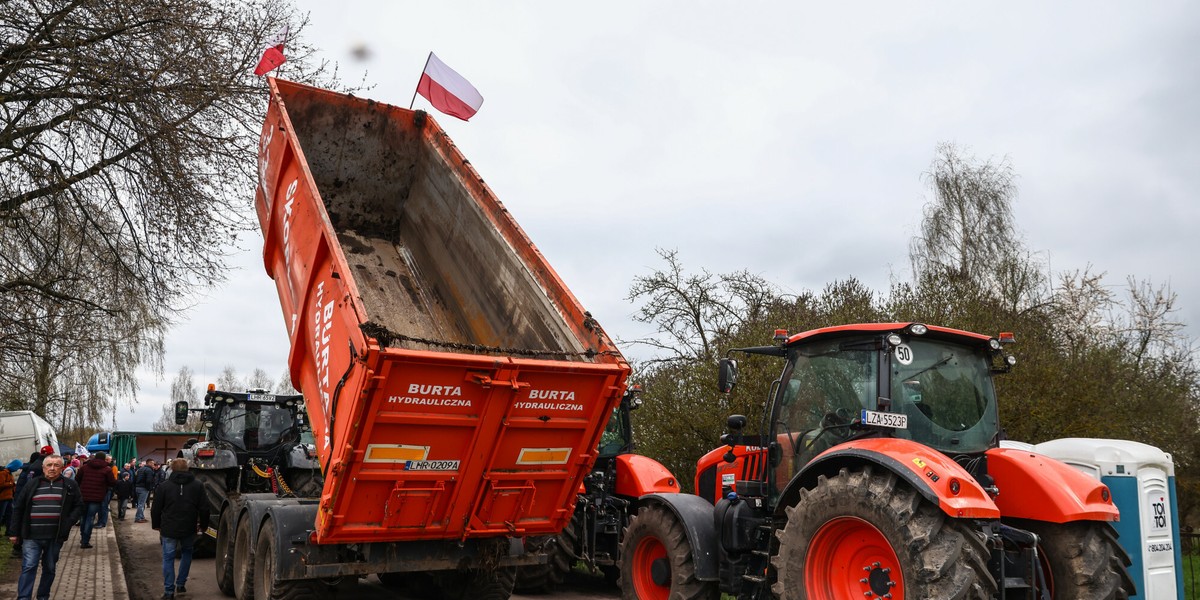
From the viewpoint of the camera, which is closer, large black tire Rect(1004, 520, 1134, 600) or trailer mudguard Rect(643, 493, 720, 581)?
large black tire Rect(1004, 520, 1134, 600)

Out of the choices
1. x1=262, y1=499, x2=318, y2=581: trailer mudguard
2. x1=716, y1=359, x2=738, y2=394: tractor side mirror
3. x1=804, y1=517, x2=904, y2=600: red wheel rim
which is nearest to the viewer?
x1=804, y1=517, x2=904, y2=600: red wheel rim

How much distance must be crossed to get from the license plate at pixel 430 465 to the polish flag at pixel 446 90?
13.4 ft

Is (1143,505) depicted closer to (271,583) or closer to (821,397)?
(821,397)

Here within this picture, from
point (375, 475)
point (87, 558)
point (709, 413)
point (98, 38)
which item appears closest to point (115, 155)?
point (98, 38)

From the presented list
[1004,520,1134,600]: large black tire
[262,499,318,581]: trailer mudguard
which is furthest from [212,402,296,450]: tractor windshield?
[1004,520,1134,600]: large black tire

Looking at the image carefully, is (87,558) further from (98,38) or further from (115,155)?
(98,38)

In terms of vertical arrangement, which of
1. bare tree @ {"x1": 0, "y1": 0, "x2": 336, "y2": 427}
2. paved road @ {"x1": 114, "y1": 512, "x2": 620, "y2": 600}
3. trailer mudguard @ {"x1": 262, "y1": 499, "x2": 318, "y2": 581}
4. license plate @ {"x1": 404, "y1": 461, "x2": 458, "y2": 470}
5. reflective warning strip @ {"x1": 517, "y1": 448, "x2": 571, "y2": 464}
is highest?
bare tree @ {"x1": 0, "y1": 0, "x2": 336, "y2": 427}

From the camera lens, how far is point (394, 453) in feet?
17.9

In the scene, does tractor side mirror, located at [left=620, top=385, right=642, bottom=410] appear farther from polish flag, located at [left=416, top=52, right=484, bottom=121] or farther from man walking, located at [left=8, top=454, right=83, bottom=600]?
man walking, located at [left=8, top=454, right=83, bottom=600]

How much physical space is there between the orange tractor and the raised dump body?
1.07 m

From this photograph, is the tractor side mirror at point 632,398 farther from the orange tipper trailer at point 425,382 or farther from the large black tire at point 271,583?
the large black tire at point 271,583

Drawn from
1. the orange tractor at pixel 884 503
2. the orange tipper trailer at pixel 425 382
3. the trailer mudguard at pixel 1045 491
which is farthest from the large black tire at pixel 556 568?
the trailer mudguard at pixel 1045 491

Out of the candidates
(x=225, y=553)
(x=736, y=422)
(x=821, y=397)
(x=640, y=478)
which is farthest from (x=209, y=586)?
(x=821, y=397)

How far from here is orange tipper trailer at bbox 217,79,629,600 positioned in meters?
5.42
